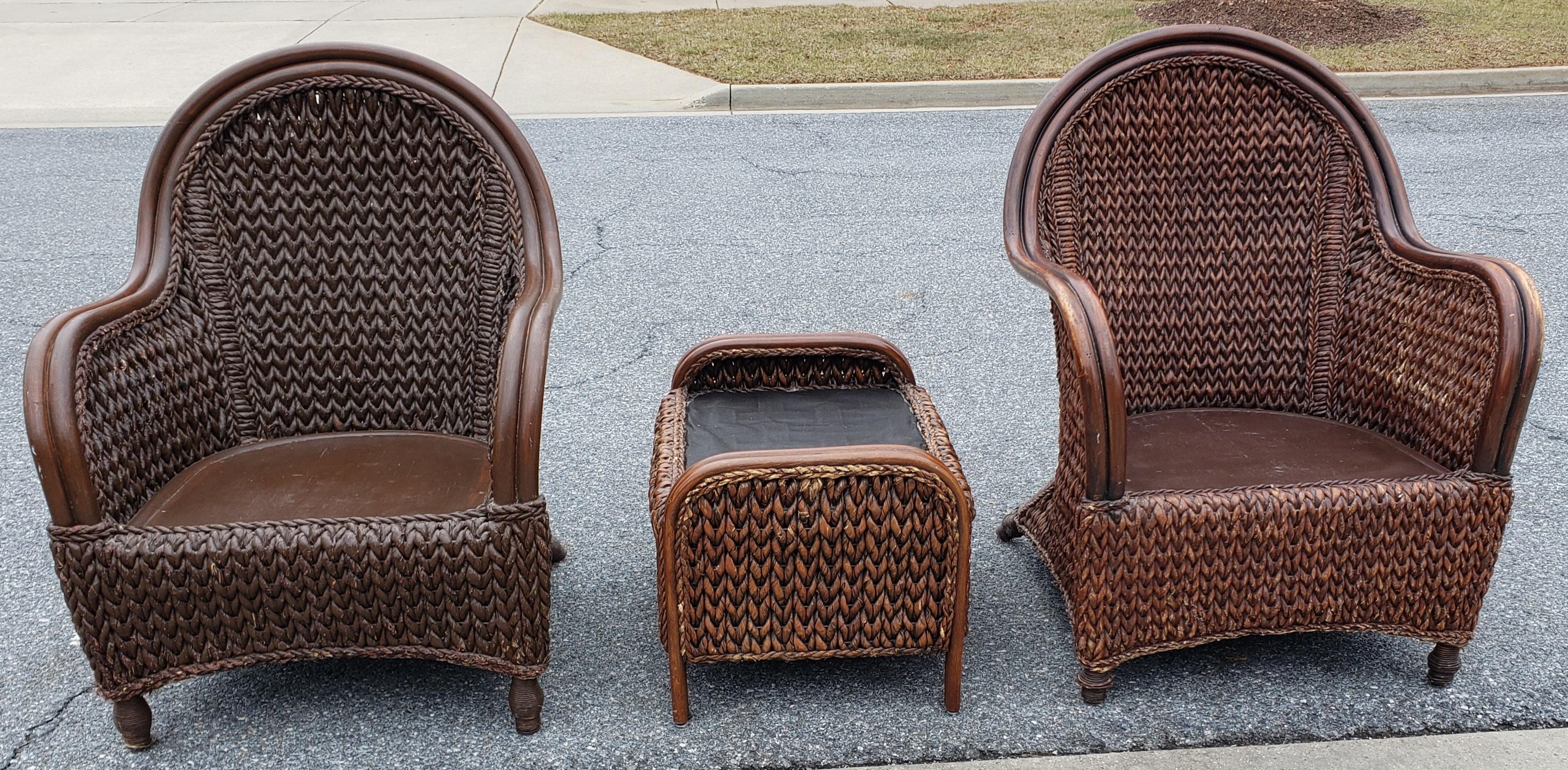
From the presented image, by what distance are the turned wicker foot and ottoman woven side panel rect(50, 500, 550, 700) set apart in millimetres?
1229

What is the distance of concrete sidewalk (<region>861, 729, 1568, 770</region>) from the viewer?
211cm

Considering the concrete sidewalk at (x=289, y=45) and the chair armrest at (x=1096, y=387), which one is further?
the concrete sidewalk at (x=289, y=45)

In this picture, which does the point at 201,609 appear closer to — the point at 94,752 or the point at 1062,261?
the point at 94,752

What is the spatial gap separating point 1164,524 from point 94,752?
6.68ft

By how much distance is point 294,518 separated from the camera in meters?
2.12

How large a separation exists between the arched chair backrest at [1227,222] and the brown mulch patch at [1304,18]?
24.1 feet

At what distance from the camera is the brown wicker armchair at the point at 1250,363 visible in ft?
7.05

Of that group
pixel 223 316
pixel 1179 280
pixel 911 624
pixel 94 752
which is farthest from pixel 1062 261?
pixel 94 752

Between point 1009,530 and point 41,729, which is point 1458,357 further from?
point 41,729

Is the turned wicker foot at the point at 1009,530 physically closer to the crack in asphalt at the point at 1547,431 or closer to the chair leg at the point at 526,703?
the chair leg at the point at 526,703

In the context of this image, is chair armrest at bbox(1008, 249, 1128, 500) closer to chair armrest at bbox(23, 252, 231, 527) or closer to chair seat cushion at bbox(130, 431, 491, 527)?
chair seat cushion at bbox(130, 431, 491, 527)

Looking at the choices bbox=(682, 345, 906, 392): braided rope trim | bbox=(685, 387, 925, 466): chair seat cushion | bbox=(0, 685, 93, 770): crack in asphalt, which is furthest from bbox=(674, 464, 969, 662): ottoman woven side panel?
bbox=(0, 685, 93, 770): crack in asphalt

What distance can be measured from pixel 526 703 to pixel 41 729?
94cm

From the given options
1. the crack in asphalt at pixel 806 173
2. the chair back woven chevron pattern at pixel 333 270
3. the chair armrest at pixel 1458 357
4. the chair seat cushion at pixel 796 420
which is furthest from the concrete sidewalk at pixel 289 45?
the chair armrest at pixel 1458 357
